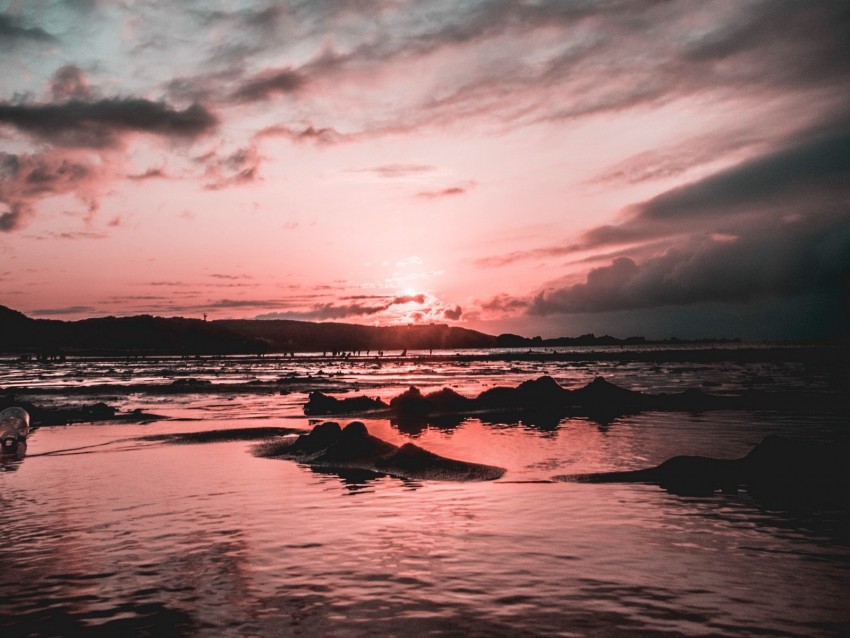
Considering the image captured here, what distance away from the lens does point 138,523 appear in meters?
12.9

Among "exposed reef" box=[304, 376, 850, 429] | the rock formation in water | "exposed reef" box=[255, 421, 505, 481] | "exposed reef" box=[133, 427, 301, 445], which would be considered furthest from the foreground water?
the rock formation in water

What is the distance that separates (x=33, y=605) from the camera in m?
8.38

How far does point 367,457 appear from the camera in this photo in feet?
66.3

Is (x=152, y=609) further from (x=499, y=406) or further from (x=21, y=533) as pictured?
(x=499, y=406)

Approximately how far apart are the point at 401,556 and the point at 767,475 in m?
10.9

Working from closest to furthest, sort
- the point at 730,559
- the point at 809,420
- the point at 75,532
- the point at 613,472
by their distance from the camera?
the point at 730,559, the point at 75,532, the point at 613,472, the point at 809,420

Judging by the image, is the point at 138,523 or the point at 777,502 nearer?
the point at 138,523

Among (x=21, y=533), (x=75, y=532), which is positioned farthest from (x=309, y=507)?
(x=21, y=533)

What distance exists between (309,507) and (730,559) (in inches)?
342

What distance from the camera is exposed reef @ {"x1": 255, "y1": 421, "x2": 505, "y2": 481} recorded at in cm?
1798

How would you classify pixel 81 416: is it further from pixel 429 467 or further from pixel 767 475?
pixel 767 475

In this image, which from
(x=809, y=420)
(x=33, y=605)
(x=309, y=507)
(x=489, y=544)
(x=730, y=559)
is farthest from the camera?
(x=809, y=420)

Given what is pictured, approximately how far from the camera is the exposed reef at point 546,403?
36656 millimetres

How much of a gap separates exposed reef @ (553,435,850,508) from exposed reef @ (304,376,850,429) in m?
18.0
